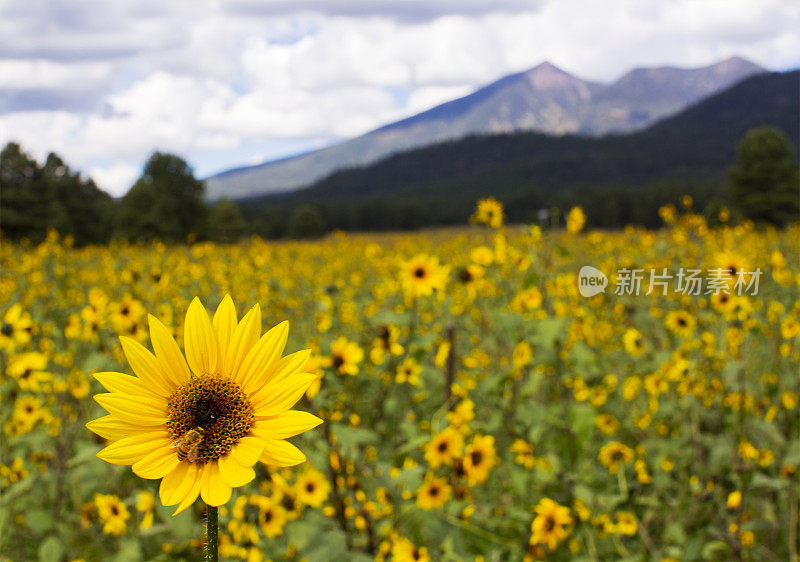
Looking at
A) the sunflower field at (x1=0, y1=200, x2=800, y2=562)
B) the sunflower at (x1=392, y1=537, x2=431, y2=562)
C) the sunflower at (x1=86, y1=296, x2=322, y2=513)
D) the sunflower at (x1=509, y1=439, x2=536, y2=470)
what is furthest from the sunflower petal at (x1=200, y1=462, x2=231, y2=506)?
the sunflower at (x1=509, y1=439, x2=536, y2=470)

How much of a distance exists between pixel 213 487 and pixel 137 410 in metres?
0.17

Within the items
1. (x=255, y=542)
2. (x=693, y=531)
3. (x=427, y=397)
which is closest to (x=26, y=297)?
(x=427, y=397)

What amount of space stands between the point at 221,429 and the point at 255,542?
1454 mm

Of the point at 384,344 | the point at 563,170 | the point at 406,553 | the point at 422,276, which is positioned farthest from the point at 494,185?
the point at 406,553

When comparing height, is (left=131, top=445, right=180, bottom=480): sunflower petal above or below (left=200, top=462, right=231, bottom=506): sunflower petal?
above

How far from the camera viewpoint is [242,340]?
32.8 inches

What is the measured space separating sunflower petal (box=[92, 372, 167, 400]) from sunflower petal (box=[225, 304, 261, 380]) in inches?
4.4

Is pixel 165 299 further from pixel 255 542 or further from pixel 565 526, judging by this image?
pixel 565 526

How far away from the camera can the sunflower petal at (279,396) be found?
0.77 m

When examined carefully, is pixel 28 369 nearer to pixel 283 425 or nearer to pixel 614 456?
pixel 283 425

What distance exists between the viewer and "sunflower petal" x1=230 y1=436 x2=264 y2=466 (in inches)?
28.5

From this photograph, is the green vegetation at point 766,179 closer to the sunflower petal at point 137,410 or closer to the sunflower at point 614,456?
the sunflower at point 614,456

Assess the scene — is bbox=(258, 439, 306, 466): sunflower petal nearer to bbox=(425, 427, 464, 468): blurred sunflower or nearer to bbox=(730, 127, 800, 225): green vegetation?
bbox=(425, 427, 464, 468): blurred sunflower

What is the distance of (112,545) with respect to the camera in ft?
9.78
